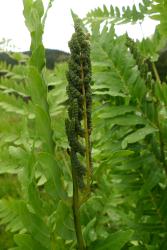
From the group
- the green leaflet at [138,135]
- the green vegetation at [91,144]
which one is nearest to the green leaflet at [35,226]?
the green vegetation at [91,144]

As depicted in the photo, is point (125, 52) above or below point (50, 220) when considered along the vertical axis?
above

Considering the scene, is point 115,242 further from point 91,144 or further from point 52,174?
point 91,144

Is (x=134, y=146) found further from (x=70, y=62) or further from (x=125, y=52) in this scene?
(x=70, y=62)

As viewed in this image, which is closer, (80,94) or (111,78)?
(80,94)

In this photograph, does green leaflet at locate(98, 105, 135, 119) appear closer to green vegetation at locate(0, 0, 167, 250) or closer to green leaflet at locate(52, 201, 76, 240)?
green vegetation at locate(0, 0, 167, 250)

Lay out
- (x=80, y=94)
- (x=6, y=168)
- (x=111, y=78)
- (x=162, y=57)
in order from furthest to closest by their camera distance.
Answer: (x=162, y=57), (x=6, y=168), (x=111, y=78), (x=80, y=94)

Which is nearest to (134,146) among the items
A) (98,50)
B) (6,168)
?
(98,50)

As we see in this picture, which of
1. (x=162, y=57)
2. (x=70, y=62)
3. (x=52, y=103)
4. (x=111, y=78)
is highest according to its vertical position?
(x=70, y=62)

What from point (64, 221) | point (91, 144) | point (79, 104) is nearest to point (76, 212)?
point (64, 221)
